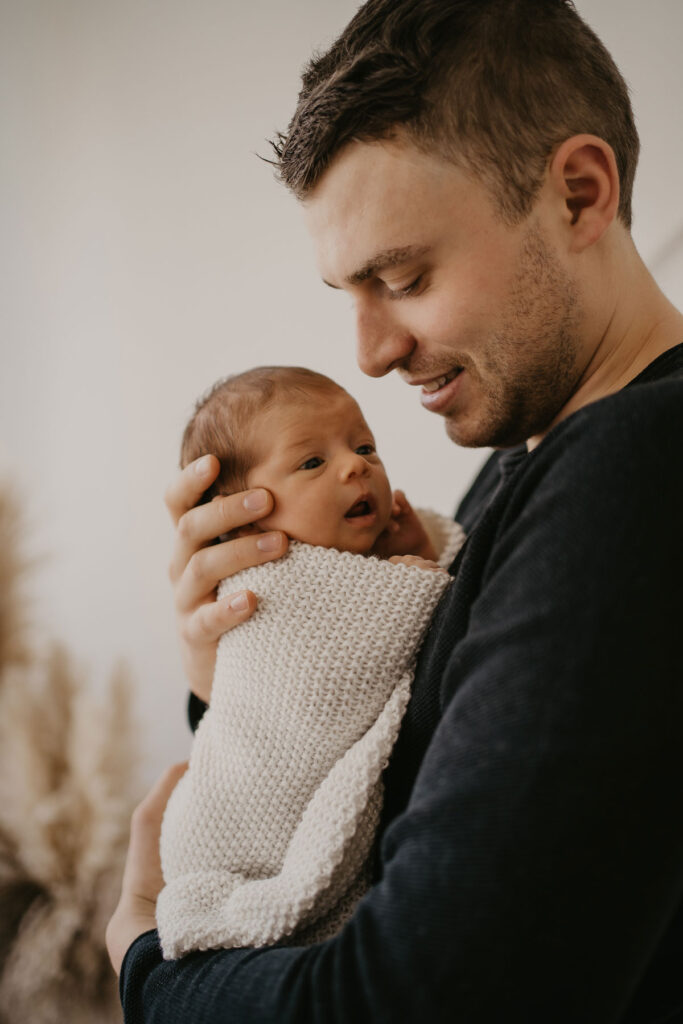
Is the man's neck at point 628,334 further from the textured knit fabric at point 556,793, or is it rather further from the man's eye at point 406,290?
the textured knit fabric at point 556,793

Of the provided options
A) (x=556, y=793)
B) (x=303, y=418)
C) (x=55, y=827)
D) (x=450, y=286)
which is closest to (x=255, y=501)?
(x=303, y=418)

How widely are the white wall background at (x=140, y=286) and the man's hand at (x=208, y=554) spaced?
0.80m

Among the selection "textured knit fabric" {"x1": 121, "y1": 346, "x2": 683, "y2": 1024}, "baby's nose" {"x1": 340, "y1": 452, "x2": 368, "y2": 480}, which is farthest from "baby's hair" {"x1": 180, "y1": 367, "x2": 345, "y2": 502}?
"textured knit fabric" {"x1": 121, "y1": 346, "x2": 683, "y2": 1024}

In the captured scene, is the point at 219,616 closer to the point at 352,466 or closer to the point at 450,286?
the point at 352,466

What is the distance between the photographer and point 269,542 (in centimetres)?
111

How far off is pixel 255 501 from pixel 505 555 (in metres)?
0.49

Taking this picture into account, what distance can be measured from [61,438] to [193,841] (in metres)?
1.41

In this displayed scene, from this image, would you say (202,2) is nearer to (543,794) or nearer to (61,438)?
(61,438)

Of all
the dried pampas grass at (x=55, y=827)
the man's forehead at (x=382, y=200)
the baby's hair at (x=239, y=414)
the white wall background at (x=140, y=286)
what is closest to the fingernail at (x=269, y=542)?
the baby's hair at (x=239, y=414)

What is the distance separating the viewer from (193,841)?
3.30 ft

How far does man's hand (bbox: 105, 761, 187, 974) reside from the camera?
1.07m

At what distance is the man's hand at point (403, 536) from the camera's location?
130cm

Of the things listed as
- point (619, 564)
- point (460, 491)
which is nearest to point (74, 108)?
point (460, 491)

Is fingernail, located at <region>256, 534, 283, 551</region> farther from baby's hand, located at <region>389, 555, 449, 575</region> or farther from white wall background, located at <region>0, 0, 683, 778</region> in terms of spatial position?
white wall background, located at <region>0, 0, 683, 778</region>
